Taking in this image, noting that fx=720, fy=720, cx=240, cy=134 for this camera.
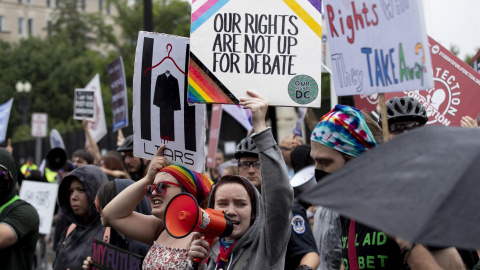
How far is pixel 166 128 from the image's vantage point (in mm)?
4582

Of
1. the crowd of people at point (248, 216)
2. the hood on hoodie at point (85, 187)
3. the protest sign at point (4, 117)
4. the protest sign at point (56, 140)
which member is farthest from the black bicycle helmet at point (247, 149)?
the protest sign at point (56, 140)

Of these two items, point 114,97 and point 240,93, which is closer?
point 240,93

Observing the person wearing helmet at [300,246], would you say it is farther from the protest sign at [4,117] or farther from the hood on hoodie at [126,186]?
the protest sign at [4,117]

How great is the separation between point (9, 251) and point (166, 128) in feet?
5.74

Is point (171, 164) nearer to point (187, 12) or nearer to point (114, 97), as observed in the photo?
point (114, 97)

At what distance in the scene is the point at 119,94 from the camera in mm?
9453

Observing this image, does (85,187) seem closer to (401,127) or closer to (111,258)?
(111,258)

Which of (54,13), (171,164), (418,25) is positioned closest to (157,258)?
(171,164)

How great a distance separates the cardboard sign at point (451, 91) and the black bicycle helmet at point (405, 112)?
134cm

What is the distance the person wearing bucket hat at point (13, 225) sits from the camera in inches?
209

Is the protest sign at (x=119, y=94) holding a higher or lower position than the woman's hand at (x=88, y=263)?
higher

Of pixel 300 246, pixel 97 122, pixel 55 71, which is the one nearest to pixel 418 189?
pixel 300 246

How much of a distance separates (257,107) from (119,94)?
6.14 meters

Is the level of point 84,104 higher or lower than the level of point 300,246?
higher
